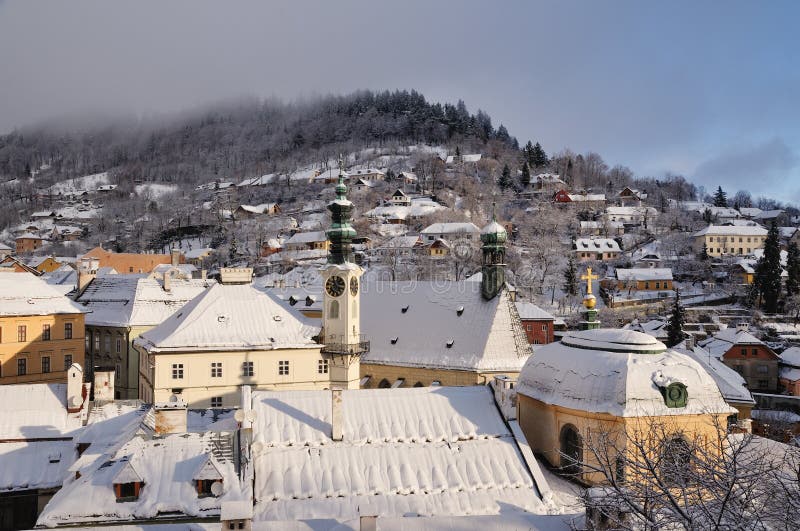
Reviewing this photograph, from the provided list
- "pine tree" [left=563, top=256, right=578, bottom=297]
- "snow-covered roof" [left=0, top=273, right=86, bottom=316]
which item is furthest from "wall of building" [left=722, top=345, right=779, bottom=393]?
"snow-covered roof" [left=0, top=273, right=86, bottom=316]

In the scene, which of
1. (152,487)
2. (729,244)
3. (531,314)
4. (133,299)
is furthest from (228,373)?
(729,244)

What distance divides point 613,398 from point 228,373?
21.5 meters

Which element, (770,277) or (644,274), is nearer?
(770,277)

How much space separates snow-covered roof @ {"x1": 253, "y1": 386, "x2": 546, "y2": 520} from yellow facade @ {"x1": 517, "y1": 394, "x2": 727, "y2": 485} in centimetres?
186

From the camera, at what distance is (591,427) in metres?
21.5

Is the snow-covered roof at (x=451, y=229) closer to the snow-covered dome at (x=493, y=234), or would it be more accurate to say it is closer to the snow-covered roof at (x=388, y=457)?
the snow-covered dome at (x=493, y=234)

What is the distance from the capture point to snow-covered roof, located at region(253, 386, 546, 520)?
18.8 m

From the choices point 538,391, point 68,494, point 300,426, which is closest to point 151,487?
point 68,494

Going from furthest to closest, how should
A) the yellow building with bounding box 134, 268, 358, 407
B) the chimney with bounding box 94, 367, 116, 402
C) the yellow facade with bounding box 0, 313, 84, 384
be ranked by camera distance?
the yellow facade with bounding box 0, 313, 84, 384 → the yellow building with bounding box 134, 268, 358, 407 → the chimney with bounding box 94, 367, 116, 402

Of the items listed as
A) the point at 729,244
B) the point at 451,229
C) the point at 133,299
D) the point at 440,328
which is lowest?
the point at 440,328

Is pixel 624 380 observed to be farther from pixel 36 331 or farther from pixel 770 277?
pixel 770 277

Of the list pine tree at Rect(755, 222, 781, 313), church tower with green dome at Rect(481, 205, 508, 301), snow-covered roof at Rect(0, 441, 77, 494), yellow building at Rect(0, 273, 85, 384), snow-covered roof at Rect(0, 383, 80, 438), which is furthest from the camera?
pine tree at Rect(755, 222, 781, 313)

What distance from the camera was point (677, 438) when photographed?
20062mm

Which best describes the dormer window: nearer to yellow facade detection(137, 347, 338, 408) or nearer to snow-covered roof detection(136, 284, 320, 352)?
yellow facade detection(137, 347, 338, 408)
